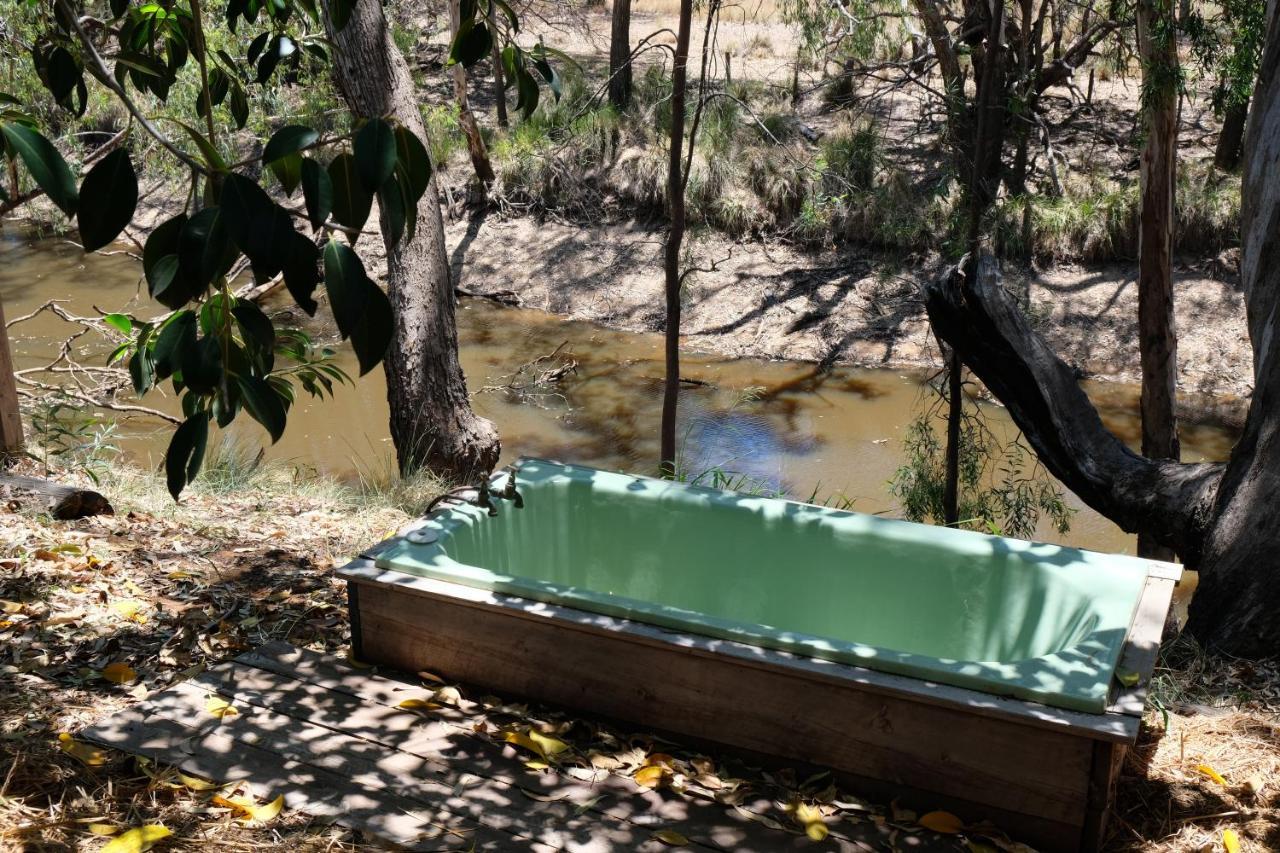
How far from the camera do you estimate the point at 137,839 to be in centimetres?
246

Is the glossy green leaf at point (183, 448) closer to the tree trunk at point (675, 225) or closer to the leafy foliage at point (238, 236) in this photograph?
the leafy foliage at point (238, 236)

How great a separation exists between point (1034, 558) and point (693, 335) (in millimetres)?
6664

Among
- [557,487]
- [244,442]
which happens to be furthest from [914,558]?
[244,442]

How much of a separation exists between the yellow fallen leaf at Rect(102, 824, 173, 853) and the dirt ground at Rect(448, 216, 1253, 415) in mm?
6607

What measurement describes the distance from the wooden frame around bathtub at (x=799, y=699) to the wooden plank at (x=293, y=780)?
0.51 m

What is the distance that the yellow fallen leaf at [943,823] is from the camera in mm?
2643

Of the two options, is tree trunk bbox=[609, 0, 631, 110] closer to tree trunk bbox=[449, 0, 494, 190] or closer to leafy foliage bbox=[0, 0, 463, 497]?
tree trunk bbox=[449, 0, 494, 190]

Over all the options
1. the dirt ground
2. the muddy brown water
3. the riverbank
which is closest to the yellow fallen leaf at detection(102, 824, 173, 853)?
the riverbank

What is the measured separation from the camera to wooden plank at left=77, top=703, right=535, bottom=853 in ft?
8.54

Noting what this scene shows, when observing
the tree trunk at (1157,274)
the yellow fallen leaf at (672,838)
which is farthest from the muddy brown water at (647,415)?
the yellow fallen leaf at (672,838)

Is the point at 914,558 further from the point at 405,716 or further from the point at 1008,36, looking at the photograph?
the point at 1008,36

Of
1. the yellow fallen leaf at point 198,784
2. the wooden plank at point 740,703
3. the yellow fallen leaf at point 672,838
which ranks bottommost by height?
the yellow fallen leaf at point 672,838

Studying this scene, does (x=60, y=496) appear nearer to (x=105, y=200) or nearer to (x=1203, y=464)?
(x=105, y=200)

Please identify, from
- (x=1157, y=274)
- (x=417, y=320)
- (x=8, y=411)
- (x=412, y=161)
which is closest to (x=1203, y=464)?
(x=1157, y=274)
